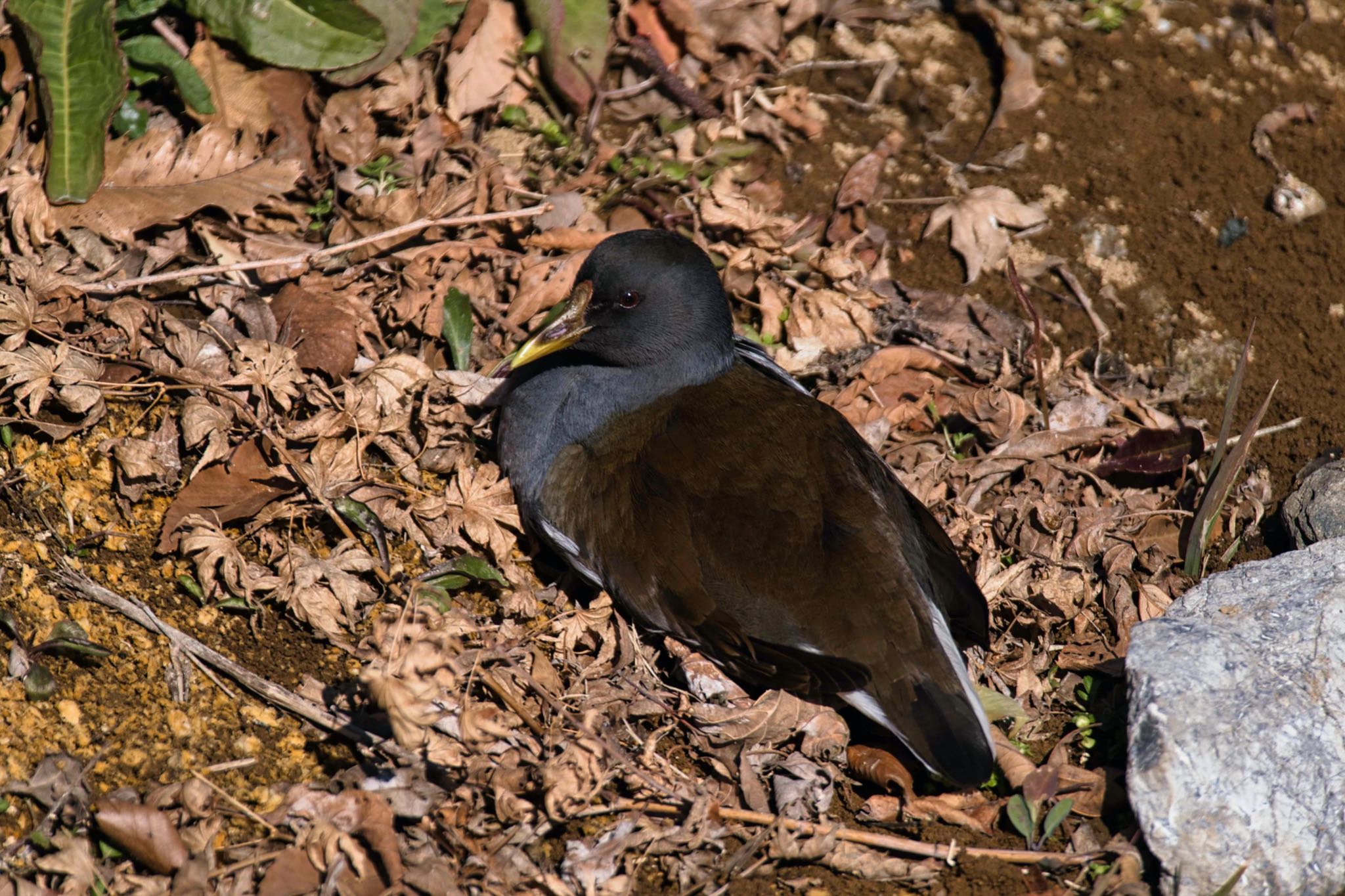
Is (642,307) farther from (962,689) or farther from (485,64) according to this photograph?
(485,64)

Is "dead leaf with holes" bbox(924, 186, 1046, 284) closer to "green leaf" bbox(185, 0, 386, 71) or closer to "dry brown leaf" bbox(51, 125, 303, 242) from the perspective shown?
"green leaf" bbox(185, 0, 386, 71)

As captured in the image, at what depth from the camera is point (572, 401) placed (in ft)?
13.7

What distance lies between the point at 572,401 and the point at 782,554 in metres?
1.01

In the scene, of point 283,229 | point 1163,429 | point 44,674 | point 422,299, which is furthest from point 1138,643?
point 283,229

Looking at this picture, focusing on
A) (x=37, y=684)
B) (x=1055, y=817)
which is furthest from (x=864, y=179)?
(x=37, y=684)

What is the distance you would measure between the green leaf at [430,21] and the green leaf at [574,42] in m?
0.36

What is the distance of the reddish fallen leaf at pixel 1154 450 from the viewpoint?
180 inches

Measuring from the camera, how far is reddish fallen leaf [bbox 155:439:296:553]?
381 centimetres

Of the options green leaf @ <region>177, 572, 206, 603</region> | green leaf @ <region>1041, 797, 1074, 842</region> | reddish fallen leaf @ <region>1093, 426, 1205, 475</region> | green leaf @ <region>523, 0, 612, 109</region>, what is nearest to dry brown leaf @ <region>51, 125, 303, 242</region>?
green leaf @ <region>523, 0, 612, 109</region>

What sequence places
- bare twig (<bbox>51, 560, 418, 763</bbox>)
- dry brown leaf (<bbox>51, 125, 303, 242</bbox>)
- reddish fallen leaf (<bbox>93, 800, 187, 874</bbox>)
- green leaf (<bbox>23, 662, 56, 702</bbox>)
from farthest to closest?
dry brown leaf (<bbox>51, 125, 303, 242</bbox>), bare twig (<bbox>51, 560, 418, 763</bbox>), green leaf (<bbox>23, 662, 56, 702</bbox>), reddish fallen leaf (<bbox>93, 800, 187, 874</bbox>)

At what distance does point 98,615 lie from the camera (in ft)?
11.4

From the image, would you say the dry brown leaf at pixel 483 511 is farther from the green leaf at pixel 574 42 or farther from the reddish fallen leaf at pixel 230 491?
the green leaf at pixel 574 42

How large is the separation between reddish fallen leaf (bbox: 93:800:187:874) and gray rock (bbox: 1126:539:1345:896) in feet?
8.32

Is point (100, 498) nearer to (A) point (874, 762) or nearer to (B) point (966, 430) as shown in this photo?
(A) point (874, 762)
